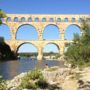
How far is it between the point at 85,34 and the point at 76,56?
15.3 feet

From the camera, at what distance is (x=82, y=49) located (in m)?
51.8

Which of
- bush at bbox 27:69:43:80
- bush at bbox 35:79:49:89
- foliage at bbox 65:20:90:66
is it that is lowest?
bush at bbox 35:79:49:89

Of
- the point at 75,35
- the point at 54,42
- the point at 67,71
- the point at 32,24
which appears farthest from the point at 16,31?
the point at 67,71

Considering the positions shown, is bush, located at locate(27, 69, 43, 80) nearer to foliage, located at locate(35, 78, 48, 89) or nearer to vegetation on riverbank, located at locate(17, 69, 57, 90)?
vegetation on riverbank, located at locate(17, 69, 57, 90)

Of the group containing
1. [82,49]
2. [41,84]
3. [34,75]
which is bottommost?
[41,84]

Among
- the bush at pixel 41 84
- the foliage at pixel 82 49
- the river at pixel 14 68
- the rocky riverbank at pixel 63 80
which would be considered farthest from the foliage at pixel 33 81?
the foliage at pixel 82 49

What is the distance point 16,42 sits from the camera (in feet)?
429

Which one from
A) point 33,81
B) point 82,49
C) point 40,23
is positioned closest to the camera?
point 33,81

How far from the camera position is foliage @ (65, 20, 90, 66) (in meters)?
50.9

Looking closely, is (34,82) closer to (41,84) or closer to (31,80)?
(41,84)

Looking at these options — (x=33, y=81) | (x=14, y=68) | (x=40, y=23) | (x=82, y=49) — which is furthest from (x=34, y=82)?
(x=40, y=23)

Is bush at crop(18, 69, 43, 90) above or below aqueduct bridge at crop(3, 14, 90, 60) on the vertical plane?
below

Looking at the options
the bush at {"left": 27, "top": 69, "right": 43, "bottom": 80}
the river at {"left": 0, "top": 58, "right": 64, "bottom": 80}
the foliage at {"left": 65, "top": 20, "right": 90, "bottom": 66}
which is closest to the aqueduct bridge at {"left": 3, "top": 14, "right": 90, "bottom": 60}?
the river at {"left": 0, "top": 58, "right": 64, "bottom": 80}

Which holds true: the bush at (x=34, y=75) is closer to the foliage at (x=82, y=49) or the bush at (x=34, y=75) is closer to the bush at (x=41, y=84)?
the bush at (x=41, y=84)
